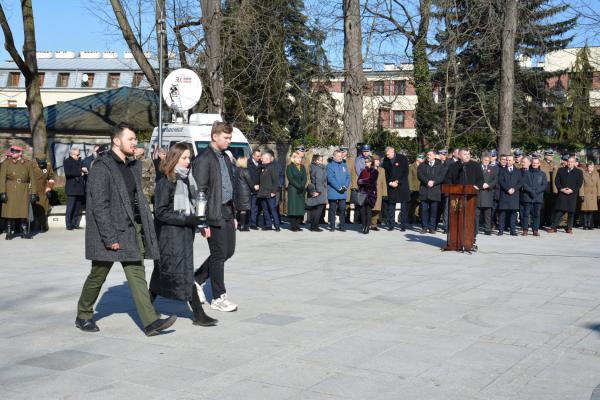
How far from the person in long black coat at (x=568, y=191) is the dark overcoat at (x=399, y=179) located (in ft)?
11.5

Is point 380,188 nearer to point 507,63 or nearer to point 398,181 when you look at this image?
point 398,181

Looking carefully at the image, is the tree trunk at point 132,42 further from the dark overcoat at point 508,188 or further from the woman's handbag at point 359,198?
the dark overcoat at point 508,188

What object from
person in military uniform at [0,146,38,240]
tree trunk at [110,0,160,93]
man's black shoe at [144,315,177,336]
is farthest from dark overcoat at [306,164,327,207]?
man's black shoe at [144,315,177,336]

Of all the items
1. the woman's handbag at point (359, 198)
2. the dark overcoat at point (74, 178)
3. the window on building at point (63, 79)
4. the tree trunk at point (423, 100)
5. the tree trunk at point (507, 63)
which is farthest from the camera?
the window on building at point (63, 79)

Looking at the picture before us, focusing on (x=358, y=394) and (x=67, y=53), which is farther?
(x=67, y=53)

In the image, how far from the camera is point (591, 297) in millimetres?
9148

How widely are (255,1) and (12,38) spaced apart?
9.05 metres

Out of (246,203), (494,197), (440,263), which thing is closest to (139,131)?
(494,197)

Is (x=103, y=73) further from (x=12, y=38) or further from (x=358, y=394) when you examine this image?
(x=358, y=394)

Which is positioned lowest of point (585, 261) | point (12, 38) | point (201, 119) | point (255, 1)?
point (585, 261)

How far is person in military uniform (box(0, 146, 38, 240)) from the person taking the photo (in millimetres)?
15273

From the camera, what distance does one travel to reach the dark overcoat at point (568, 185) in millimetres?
18016

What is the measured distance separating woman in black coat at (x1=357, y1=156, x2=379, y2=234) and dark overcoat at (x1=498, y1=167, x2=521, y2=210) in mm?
2698

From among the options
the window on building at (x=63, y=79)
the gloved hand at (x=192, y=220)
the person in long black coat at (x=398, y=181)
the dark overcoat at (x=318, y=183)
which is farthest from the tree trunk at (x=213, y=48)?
the window on building at (x=63, y=79)
